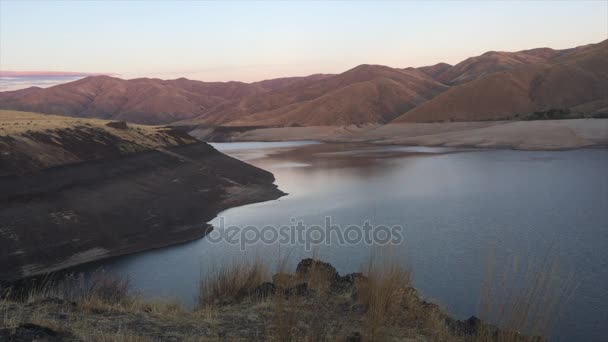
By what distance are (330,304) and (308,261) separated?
6.57ft

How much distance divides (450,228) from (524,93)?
3422 inches

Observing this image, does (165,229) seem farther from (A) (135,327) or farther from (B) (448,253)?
(A) (135,327)

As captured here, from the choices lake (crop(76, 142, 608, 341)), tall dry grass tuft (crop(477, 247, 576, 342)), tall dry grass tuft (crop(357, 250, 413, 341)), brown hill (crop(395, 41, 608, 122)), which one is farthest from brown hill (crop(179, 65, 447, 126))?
tall dry grass tuft (crop(357, 250, 413, 341))

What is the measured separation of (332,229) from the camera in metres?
18.9

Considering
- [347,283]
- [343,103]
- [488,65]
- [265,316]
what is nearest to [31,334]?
[265,316]

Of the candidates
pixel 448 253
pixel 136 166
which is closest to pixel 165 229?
pixel 136 166

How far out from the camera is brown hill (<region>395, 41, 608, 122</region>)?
8938cm

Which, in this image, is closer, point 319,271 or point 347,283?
point 347,283

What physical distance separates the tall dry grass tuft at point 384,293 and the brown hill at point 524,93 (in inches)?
3322

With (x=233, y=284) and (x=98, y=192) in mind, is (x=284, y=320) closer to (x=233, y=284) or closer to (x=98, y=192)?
(x=233, y=284)

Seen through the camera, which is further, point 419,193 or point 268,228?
point 419,193

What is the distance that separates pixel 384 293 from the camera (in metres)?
6.77

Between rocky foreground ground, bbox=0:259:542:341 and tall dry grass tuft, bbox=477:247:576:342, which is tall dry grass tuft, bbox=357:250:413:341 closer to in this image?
rocky foreground ground, bbox=0:259:542:341

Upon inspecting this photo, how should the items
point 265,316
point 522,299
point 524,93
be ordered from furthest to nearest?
point 524,93, point 522,299, point 265,316
